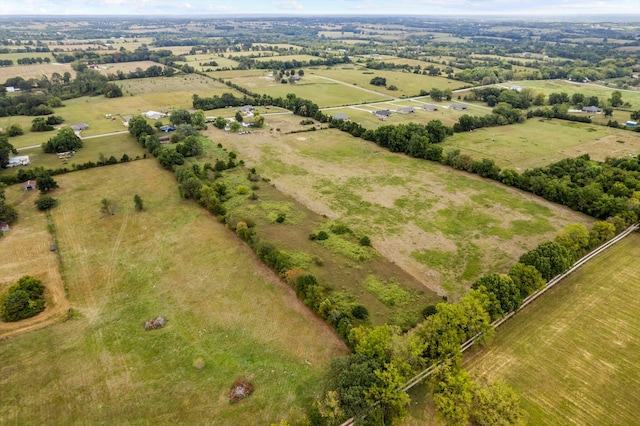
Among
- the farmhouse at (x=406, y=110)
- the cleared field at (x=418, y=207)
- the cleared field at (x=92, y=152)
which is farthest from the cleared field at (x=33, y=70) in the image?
the farmhouse at (x=406, y=110)

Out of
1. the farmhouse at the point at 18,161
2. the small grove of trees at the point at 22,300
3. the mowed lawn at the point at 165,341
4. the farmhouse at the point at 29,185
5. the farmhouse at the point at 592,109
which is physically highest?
the farmhouse at the point at 592,109

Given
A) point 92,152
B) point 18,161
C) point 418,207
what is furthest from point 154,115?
point 418,207

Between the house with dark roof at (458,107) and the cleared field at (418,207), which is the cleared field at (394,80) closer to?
the house with dark roof at (458,107)

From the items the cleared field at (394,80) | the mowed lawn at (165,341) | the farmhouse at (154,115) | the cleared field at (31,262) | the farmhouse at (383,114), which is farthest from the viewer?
the cleared field at (394,80)

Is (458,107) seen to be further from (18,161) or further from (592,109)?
(18,161)

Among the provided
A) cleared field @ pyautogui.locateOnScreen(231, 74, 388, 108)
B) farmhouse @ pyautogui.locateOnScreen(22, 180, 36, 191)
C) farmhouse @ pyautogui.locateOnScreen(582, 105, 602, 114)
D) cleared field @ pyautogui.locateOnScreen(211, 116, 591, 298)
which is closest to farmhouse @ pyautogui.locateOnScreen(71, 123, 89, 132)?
farmhouse @ pyautogui.locateOnScreen(22, 180, 36, 191)

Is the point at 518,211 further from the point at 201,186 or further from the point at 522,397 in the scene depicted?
the point at 201,186

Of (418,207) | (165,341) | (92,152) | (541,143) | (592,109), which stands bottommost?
(165,341)
